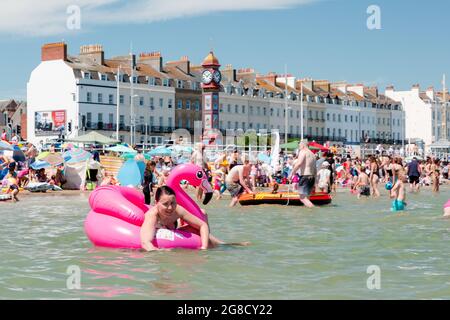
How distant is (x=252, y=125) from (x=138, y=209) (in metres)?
79.8

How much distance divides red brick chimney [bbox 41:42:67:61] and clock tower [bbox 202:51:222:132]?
13.1 m

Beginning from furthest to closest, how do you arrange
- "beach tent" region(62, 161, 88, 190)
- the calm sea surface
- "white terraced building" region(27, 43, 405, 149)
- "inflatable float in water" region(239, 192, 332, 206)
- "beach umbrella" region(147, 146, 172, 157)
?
"white terraced building" region(27, 43, 405, 149) < "beach umbrella" region(147, 146, 172, 157) < "beach tent" region(62, 161, 88, 190) < "inflatable float in water" region(239, 192, 332, 206) < the calm sea surface

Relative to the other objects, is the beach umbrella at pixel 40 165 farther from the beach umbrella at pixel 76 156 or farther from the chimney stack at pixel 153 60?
the chimney stack at pixel 153 60

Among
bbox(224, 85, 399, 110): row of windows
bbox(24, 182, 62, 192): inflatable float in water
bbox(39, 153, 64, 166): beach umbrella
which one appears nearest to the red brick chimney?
bbox(224, 85, 399, 110): row of windows

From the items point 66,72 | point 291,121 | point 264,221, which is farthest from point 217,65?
point 264,221

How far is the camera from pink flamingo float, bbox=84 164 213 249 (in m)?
10.0

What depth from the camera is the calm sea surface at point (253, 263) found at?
25.0 ft

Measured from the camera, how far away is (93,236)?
34.9 ft

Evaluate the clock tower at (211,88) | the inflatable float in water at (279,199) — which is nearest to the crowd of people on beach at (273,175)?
the inflatable float in water at (279,199)

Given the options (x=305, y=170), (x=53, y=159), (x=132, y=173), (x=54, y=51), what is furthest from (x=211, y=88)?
(x=305, y=170)

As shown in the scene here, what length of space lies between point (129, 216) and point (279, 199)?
29.5 feet

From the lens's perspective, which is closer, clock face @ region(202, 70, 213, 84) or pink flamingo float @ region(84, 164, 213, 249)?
pink flamingo float @ region(84, 164, 213, 249)

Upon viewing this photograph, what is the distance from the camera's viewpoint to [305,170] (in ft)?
60.2

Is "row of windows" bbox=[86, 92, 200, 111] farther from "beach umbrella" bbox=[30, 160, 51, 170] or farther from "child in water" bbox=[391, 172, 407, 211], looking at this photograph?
"child in water" bbox=[391, 172, 407, 211]
